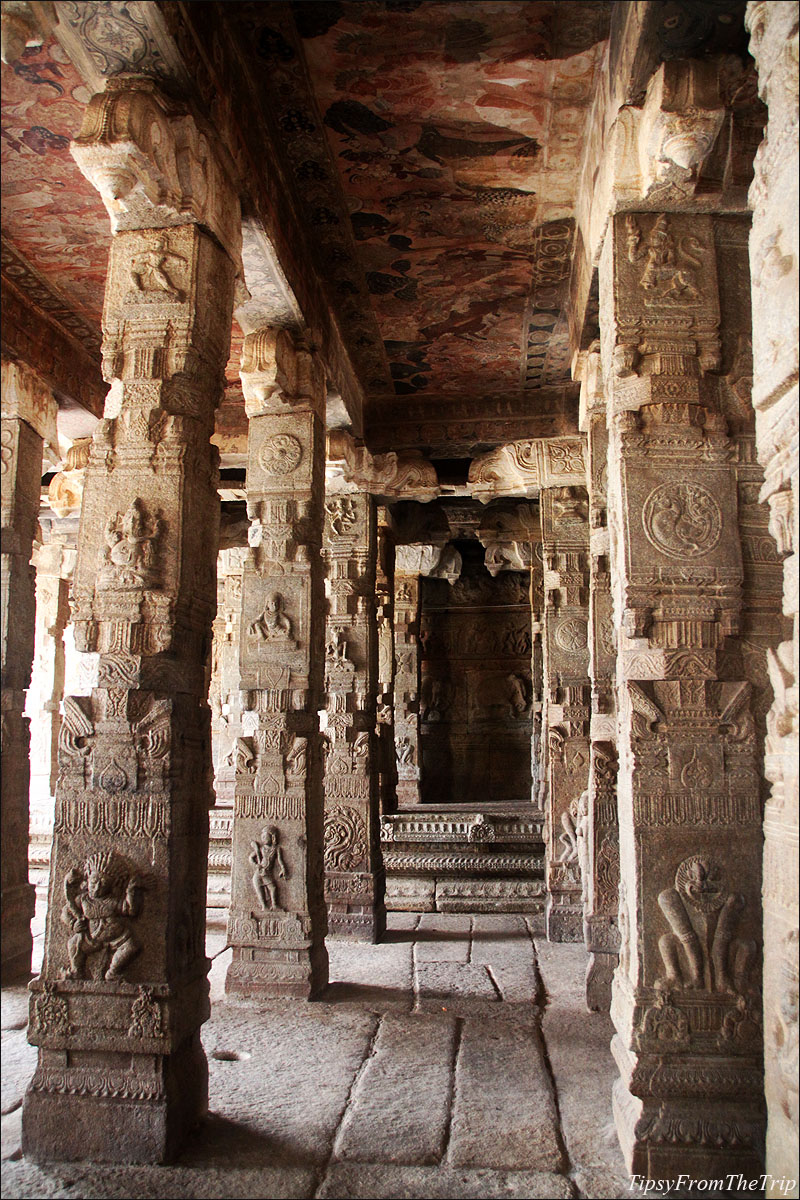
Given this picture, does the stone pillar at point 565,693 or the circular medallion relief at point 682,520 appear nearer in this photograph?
the circular medallion relief at point 682,520

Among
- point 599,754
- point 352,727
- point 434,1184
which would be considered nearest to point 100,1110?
point 434,1184

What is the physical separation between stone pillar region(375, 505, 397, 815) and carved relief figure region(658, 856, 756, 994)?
8.10m

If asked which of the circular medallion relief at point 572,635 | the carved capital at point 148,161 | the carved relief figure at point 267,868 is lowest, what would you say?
the carved relief figure at point 267,868

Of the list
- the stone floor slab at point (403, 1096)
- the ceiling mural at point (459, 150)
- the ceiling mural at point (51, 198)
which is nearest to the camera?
the stone floor slab at point (403, 1096)

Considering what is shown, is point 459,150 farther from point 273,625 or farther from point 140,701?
point 140,701

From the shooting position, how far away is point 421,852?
10875 millimetres

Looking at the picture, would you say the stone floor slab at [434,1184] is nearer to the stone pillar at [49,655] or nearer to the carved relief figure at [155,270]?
the carved relief figure at [155,270]

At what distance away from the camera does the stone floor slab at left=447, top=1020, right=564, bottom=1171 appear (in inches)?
158

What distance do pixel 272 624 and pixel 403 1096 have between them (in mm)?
3373

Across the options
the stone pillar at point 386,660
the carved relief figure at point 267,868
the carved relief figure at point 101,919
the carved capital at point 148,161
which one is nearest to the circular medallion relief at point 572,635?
the stone pillar at point 386,660

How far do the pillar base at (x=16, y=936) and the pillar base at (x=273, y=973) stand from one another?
1611 mm

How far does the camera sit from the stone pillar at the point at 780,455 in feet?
8.19

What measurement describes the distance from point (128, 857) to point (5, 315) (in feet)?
17.1

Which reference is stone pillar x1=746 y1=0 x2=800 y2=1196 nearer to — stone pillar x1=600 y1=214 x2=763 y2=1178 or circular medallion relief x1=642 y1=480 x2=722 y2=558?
stone pillar x1=600 y1=214 x2=763 y2=1178
